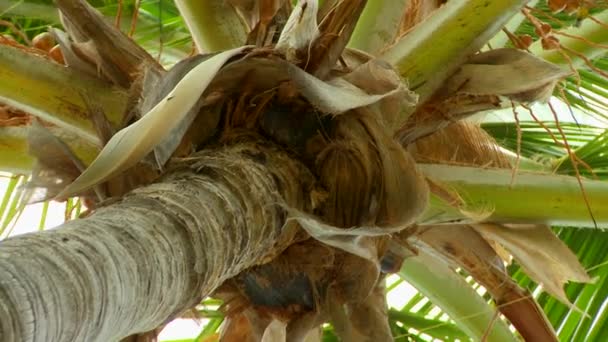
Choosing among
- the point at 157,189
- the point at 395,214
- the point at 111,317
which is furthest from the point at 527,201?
the point at 111,317

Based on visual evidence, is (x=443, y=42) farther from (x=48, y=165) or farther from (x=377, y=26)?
(x=48, y=165)

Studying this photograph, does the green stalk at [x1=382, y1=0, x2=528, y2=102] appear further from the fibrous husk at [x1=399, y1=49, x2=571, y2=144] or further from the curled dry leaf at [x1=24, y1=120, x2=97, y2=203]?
the curled dry leaf at [x1=24, y1=120, x2=97, y2=203]

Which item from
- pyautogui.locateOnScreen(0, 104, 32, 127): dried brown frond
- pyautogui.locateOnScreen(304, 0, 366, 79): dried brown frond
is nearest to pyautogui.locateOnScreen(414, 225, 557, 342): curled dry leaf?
pyautogui.locateOnScreen(304, 0, 366, 79): dried brown frond

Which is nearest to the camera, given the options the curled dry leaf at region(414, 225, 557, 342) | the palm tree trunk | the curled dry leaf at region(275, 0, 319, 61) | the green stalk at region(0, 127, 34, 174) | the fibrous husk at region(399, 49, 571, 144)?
the palm tree trunk

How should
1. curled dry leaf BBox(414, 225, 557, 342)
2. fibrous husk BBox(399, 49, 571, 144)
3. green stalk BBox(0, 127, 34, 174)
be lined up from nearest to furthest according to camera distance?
fibrous husk BBox(399, 49, 571, 144), green stalk BBox(0, 127, 34, 174), curled dry leaf BBox(414, 225, 557, 342)

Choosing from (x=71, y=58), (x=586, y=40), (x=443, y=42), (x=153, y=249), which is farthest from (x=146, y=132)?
(x=586, y=40)

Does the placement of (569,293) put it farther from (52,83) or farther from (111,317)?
(111,317)

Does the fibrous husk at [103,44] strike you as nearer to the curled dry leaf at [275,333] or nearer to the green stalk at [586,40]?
the curled dry leaf at [275,333]
